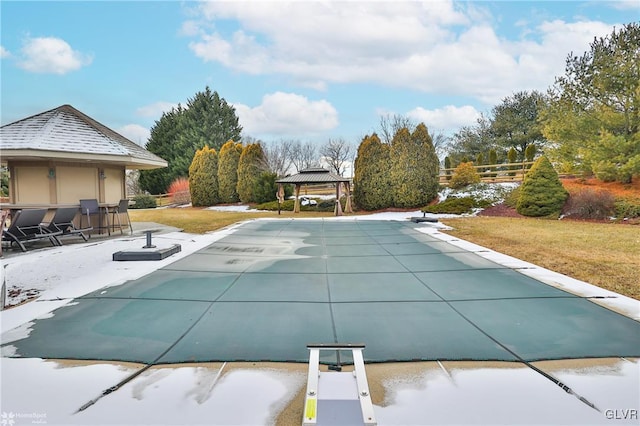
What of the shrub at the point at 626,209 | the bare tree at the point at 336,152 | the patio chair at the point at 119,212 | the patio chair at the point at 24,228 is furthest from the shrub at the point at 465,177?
the bare tree at the point at 336,152

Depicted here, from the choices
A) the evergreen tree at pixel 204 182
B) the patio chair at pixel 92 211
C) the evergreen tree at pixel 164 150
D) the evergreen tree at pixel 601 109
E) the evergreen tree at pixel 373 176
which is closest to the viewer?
the patio chair at pixel 92 211

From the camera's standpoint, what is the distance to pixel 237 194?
2539 cm

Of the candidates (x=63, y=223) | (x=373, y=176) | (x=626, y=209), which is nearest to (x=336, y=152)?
(x=373, y=176)

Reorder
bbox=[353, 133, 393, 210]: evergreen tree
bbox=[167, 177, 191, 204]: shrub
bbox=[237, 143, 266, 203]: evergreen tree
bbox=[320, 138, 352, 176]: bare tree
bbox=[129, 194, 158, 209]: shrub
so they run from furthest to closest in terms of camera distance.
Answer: bbox=[320, 138, 352, 176]: bare tree
bbox=[167, 177, 191, 204]: shrub
bbox=[129, 194, 158, 209]: shrub
bbox=[237, 143, 266, 203]: evergreen tree
bbox=[353, 133, 393, 210]: evergreen tree

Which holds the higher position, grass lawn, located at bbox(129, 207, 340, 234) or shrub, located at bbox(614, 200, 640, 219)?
shrub, located at bbox(614, 200, 640, 219)

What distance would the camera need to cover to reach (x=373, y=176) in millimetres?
19234

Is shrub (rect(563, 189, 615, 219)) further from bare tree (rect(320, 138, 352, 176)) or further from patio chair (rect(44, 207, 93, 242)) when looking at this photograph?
bare tree (rect(320, 138, 352, 176))

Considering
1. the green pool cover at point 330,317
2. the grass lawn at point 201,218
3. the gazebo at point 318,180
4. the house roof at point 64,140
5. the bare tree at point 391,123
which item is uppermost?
the bare tree at point 391,123

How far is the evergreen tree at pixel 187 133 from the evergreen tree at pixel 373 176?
70.5ft

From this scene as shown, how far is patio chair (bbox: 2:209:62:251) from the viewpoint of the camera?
745cm

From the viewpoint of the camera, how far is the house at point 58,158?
866 cm

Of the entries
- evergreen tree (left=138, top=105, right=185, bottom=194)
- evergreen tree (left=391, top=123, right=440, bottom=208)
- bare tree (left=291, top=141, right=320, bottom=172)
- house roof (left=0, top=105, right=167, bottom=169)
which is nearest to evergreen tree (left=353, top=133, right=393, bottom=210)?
evergreen tree (left=391, top=123, right=440, bottom=208)

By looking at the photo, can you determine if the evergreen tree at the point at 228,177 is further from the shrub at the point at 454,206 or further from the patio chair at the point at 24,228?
the patio chair at the point at 24,228

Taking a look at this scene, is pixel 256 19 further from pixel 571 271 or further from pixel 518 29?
pixel 571 271
